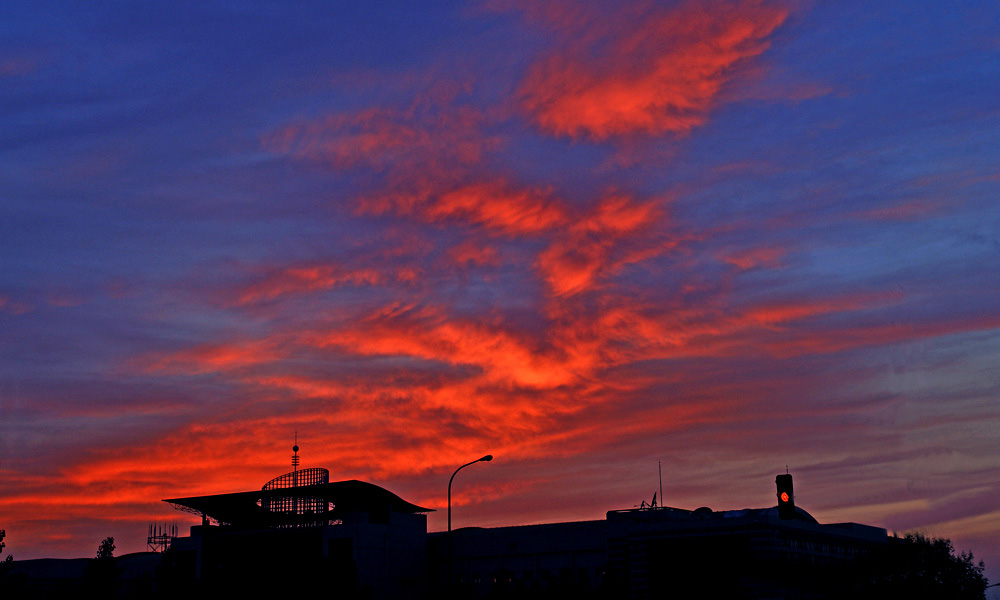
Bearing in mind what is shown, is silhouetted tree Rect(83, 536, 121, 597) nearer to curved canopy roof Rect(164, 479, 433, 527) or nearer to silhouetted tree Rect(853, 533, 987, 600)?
curved canopy roof Rect(164, 479, 433, 527)

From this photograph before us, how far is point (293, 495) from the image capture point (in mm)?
123125

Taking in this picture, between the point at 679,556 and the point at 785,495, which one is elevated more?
the point at 785,495

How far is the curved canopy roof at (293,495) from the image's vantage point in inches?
4744

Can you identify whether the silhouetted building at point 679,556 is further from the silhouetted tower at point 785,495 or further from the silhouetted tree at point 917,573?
the silhouetted tower at point 785,495

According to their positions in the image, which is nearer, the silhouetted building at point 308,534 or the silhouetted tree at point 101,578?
the silhouetted tree at point 101,578

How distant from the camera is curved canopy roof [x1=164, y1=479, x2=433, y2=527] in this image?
120 m

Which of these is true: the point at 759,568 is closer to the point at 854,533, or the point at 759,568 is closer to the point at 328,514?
the point at 854,533

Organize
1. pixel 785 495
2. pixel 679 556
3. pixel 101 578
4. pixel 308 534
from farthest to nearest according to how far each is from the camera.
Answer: pixel 308 534 < pixel 679 556 < pixel 101 578 < pixel 785 495

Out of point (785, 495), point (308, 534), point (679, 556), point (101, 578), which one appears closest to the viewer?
point (785, 495)

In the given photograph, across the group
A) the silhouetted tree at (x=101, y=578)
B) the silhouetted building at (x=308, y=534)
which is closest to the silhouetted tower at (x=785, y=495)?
the silhouetted tree at (x=101, y=578)

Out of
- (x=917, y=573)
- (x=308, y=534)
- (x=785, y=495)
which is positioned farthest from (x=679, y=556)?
(x=785, y=495)

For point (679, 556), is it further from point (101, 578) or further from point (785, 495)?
point (785, 495)

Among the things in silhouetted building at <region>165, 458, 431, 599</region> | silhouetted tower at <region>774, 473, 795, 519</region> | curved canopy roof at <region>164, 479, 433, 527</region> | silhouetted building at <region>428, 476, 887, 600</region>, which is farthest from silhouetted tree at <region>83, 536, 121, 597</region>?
silhouetted tower at <region>774, 473, 795, 519</region>

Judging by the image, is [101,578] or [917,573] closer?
[101,578]
